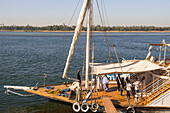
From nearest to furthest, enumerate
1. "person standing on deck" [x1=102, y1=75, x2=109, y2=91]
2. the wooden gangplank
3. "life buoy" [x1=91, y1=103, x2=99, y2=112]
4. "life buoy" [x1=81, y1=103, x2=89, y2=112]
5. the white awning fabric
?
the wooden gangplank, "life buoy" [x1=91, y1=103, x2=99, y2=112], "life buoy" [x1=81, y1=103, x2=89, y2=112], the white awning fabric, "person standing on deck" [x1=102, y1=75, x2=109, y2=91]

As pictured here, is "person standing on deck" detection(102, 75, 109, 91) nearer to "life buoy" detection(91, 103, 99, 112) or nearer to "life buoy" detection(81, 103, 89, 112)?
"life buoy" detection(81, 103, 89, 112)

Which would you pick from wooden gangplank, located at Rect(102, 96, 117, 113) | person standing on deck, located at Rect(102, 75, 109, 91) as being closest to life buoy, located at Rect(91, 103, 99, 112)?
wooden gangplank, located at Rect(102, 96, 117, 113)

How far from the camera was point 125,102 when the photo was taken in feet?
55.3

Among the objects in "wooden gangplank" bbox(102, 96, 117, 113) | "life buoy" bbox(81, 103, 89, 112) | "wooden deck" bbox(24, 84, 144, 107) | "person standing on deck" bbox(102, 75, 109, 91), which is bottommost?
"life buoy" bbox(81, 103, 89, 112)

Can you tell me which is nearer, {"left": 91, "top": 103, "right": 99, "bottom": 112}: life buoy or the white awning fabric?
{"left": 91, "top": 103, "right": 99, "bottom": 112}: life buoy

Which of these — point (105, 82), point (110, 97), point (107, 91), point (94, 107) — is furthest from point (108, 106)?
point (107, 91)

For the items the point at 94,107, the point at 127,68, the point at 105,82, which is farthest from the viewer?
the point at 105,82

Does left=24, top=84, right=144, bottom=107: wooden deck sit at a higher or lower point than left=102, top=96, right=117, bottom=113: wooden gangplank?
lower

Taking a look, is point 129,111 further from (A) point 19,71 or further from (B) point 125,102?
(A) point 19,71

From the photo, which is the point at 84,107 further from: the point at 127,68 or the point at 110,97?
the point at 127,68

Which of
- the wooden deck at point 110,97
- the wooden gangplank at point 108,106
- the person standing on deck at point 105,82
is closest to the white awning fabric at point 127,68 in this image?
the person standing on deck at point 105,82

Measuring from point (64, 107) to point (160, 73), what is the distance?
31.1 feet

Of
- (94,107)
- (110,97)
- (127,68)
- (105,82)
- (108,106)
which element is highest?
(127,68)

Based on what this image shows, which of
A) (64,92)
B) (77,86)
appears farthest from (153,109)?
(64,92)
